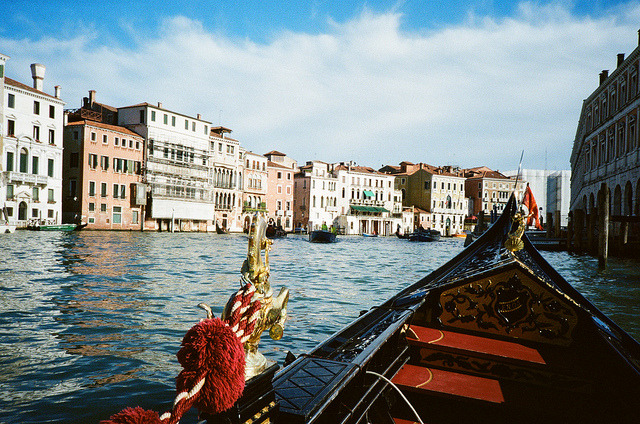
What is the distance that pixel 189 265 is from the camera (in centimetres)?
871

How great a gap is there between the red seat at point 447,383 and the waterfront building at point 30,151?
68.7ft

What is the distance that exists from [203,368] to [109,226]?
2404 centimetres

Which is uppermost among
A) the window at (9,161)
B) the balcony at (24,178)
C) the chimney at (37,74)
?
the chimney at (37,74)

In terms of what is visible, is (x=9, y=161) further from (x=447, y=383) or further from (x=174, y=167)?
(x=447, y=383)

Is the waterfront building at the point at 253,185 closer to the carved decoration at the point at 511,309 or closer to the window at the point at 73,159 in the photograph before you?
the window at the point at 73,159

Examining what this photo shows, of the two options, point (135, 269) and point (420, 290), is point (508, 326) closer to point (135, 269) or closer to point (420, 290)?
point (420, 290)

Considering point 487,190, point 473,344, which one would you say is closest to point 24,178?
point 473,344

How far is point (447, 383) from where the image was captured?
1667 millimetres

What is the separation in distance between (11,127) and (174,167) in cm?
758

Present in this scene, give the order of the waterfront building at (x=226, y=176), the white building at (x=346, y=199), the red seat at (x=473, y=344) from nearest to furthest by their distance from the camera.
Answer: the red seat at (x=473, y=344) < the waterfront building at (x=226, y=176) < the white building at (x=346, y=199)

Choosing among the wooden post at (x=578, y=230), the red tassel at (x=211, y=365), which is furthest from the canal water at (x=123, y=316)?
the wooden post at (x=578, y=230)

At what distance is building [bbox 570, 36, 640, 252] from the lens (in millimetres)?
12523

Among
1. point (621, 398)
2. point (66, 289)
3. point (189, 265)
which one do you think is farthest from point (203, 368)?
point (189, 265)

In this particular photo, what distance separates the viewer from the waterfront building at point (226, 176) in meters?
28.0
